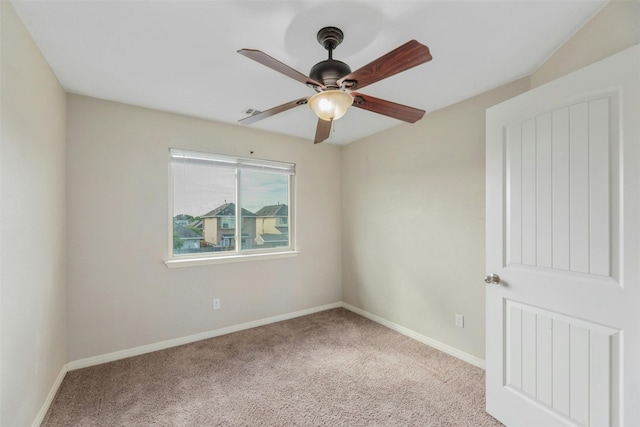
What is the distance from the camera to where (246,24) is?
1.58m

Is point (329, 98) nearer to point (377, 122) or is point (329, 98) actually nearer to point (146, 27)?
point (146, 27)

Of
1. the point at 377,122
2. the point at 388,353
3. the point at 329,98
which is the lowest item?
the point at 388,353

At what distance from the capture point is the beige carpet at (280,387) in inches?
73.4

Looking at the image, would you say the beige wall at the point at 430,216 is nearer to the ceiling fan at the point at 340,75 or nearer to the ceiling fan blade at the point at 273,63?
the ceiling fan at the point at 340,75

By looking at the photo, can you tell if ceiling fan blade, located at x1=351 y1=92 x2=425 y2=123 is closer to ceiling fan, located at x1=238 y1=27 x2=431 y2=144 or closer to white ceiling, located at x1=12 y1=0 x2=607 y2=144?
ceiling fan, located at x1=238 y1=27 x2=431 y2=144

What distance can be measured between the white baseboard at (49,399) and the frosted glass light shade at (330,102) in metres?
2.57

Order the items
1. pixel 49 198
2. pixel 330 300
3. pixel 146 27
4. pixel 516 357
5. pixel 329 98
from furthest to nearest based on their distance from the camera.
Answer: pixel 330 300 < pixel 49 198 < pixel 516 357 < pixel 146 27 < pixel 329 98

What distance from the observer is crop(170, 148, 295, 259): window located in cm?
302

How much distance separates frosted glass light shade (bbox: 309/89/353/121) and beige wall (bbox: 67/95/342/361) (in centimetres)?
196

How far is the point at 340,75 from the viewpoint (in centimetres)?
153

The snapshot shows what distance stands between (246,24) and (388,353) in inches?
114

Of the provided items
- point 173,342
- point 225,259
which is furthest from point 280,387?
point 225,259

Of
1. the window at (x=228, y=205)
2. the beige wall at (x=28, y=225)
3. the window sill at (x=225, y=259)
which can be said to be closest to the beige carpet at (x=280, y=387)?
the beige wall at (x=28, y=225)

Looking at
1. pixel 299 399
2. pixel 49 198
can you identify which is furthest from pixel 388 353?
pixel 49 198
